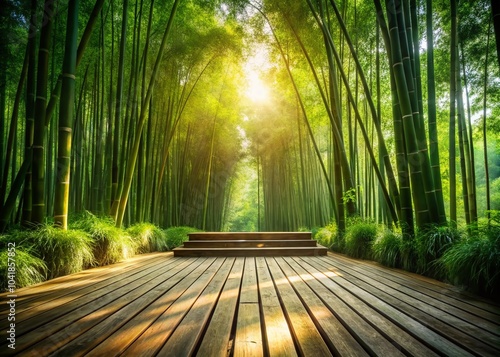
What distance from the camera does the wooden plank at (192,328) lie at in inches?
35.4

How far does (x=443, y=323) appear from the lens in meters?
1.19

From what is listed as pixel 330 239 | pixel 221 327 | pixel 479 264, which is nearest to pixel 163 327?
pixel 221 327

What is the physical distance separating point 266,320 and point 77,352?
0.73 metres

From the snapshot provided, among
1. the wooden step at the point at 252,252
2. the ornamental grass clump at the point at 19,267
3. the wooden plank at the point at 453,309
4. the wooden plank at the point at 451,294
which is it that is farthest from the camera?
the wooden step at the point at 252,252

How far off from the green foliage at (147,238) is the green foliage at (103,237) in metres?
0.89

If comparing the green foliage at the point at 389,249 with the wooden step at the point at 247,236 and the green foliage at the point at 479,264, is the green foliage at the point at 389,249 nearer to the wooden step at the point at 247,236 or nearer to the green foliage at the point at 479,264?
the green foliage at the point at 479,264

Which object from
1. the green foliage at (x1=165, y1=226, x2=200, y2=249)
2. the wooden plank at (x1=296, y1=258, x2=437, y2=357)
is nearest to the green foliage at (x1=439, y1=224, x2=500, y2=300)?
the wooden plank at (x1=296, y1=258, x2=437, y2=357)

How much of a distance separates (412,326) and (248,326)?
720 mm

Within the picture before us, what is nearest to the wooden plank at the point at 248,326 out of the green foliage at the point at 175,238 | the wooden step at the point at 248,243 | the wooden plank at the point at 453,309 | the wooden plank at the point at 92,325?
the wooden plank at the point at 92,325

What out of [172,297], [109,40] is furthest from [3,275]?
[109,40]

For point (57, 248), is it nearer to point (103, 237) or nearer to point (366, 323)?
point (103, 237)

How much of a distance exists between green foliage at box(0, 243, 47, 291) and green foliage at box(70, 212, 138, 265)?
666 mm

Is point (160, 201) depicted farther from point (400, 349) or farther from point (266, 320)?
point (400, 349)

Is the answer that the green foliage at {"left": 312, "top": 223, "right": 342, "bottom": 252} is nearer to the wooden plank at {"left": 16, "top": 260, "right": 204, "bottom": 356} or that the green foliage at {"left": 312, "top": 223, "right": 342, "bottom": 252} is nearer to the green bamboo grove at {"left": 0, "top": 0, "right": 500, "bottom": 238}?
the green bamboo grove at {"left": 0, "top": 0, "right": 500, "bottom": 238}
